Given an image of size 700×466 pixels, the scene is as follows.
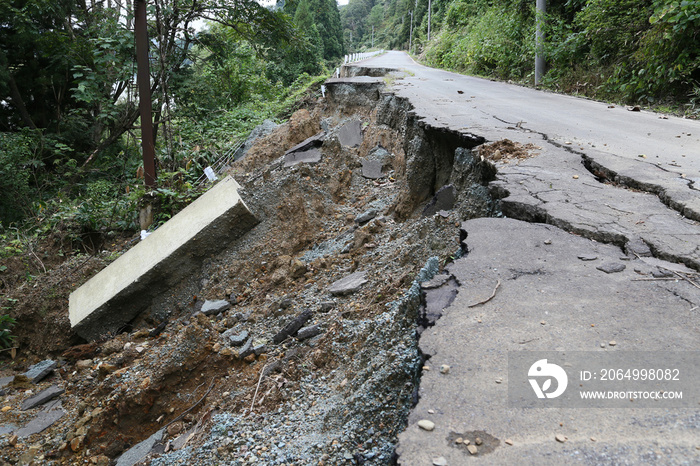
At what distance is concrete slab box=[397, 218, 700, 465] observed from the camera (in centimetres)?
131

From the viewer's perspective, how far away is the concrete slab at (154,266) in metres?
4.66

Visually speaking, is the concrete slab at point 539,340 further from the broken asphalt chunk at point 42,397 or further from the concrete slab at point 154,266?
the broken asphalt chunk at point 42,397

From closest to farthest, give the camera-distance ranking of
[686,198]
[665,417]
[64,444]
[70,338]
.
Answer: [665,417]
[686,198]
[64,444]
[70,338]

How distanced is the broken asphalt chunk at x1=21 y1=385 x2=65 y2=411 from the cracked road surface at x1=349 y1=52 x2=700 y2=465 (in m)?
3.75

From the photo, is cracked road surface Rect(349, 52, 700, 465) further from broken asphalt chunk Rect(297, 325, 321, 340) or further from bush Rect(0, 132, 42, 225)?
bush Rect(0, 132, 42, 225)

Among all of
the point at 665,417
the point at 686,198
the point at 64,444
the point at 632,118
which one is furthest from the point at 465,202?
the point at 632,118

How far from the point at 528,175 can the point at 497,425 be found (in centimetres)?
249

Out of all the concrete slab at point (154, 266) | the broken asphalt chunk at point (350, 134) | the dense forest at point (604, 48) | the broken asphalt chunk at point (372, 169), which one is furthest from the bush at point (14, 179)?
the dense forest at point (604, 48)

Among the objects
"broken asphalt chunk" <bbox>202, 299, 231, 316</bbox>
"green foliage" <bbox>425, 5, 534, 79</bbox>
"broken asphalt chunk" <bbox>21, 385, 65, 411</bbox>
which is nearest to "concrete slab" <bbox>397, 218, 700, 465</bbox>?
"broken asphalt chunk" <bbox>202, 299, 231, 316</bbox>

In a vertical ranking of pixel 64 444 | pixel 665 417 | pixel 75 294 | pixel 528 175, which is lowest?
pixel 64 444

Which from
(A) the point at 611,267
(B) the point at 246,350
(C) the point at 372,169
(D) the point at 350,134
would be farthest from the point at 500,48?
(B) the point at 246,350

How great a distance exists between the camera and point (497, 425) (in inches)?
55.5

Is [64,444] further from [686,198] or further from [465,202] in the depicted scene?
[686,198]

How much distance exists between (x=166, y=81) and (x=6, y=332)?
5.45 m
